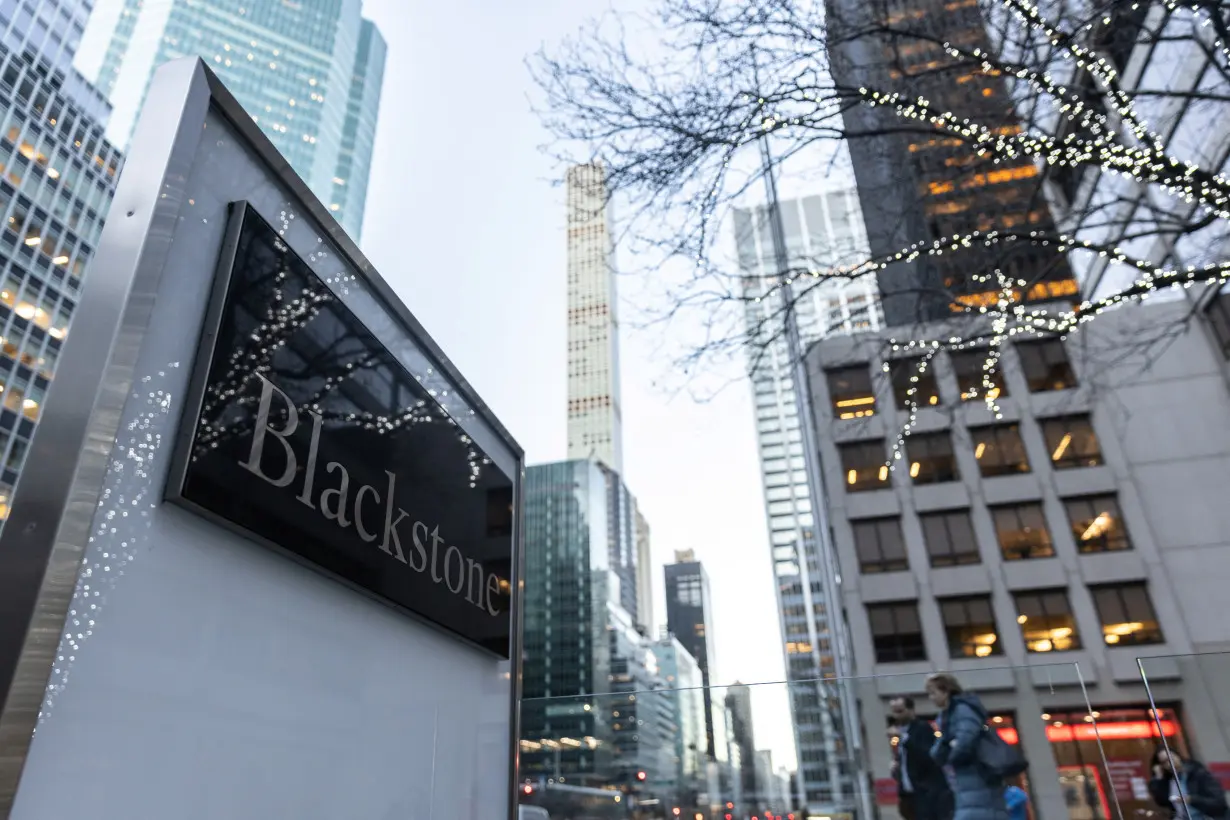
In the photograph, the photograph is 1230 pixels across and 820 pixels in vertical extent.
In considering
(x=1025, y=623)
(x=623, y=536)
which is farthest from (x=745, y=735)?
(x=623, y=536)

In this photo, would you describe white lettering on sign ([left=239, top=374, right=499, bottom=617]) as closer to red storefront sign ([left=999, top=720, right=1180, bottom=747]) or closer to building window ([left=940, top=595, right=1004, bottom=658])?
red storefront sign ([left=999, top=720, right=1180, bottom=747])

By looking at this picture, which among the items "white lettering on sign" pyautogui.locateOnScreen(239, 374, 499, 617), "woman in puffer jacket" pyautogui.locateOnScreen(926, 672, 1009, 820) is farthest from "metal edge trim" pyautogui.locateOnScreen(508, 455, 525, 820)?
"woman in puffer jacket" pyautogui.locateOnScreen(926, 672, 1009, 820)

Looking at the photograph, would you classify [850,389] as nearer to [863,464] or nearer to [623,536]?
[863,464]

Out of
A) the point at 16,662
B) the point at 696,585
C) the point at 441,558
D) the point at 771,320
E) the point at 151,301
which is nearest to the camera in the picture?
the point at 16,662

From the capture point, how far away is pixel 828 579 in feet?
124

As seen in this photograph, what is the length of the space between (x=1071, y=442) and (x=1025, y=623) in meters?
7.65

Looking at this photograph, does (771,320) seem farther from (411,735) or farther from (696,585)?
(696,585)

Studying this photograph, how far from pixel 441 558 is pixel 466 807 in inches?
41.2

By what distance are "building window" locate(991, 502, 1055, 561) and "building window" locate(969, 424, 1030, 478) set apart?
147cm

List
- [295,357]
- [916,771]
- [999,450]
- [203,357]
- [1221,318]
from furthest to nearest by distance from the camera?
[999,450] → [1221,318] → [916,771] → [295,357] → [203,357]

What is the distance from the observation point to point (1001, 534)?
88.6 feet

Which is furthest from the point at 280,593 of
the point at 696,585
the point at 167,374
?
the point at 696,585

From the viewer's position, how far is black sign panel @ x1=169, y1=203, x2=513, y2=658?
170 cm

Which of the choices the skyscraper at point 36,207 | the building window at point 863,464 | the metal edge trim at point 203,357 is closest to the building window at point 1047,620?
the building window at point 863,464
